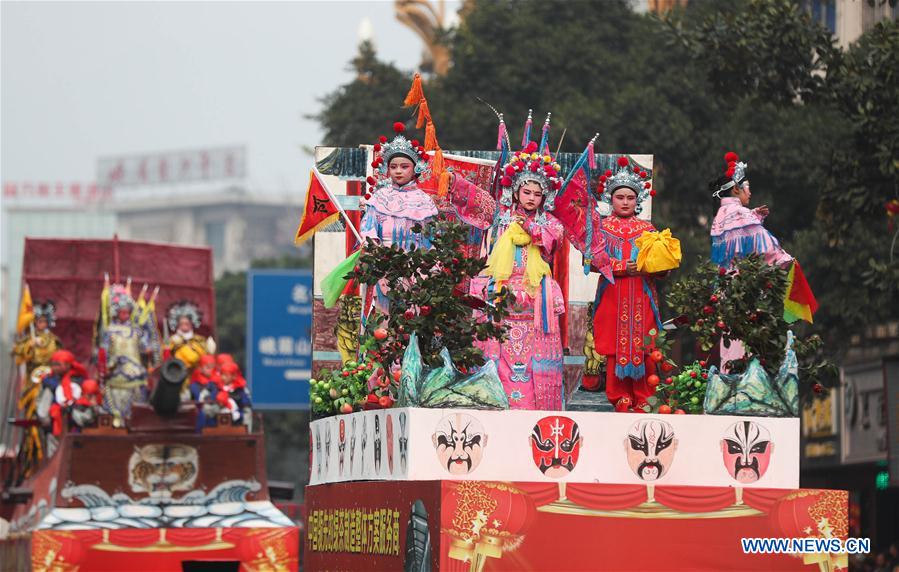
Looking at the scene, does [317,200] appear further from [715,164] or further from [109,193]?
[109,193]

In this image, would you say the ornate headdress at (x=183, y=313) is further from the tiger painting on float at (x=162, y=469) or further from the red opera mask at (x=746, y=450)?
the red opera mask at (x=746, y=450)

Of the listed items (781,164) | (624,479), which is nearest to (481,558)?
(624,479)

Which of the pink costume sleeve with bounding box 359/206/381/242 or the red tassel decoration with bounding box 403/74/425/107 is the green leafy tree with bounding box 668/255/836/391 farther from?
the red tassel decoration with bounding box 403/74/425/107

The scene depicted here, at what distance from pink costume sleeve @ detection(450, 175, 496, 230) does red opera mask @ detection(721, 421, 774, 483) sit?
10.2 feet

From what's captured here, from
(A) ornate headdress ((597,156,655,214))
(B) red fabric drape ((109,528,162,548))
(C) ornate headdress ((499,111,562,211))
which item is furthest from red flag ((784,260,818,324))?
(B) red fabric drape ((109,528,162,548))

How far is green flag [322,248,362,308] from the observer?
47.0ft

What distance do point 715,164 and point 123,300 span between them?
1301 cm

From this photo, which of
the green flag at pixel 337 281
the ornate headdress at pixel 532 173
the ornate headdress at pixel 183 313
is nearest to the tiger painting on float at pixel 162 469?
the ornate headdress at pixel 183 313

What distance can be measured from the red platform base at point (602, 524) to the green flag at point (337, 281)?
94.8 inches

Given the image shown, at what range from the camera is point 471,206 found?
48.2 feet

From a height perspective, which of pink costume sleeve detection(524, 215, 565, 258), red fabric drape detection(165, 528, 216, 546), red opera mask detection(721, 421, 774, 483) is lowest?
red fabric drape detection(165, 528, 216, 546)

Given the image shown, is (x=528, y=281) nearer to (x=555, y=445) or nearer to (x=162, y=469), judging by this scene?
(x=555, y=445)

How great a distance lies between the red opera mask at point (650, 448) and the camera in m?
12.4

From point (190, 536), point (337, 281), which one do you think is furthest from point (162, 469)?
point (337, 281)
